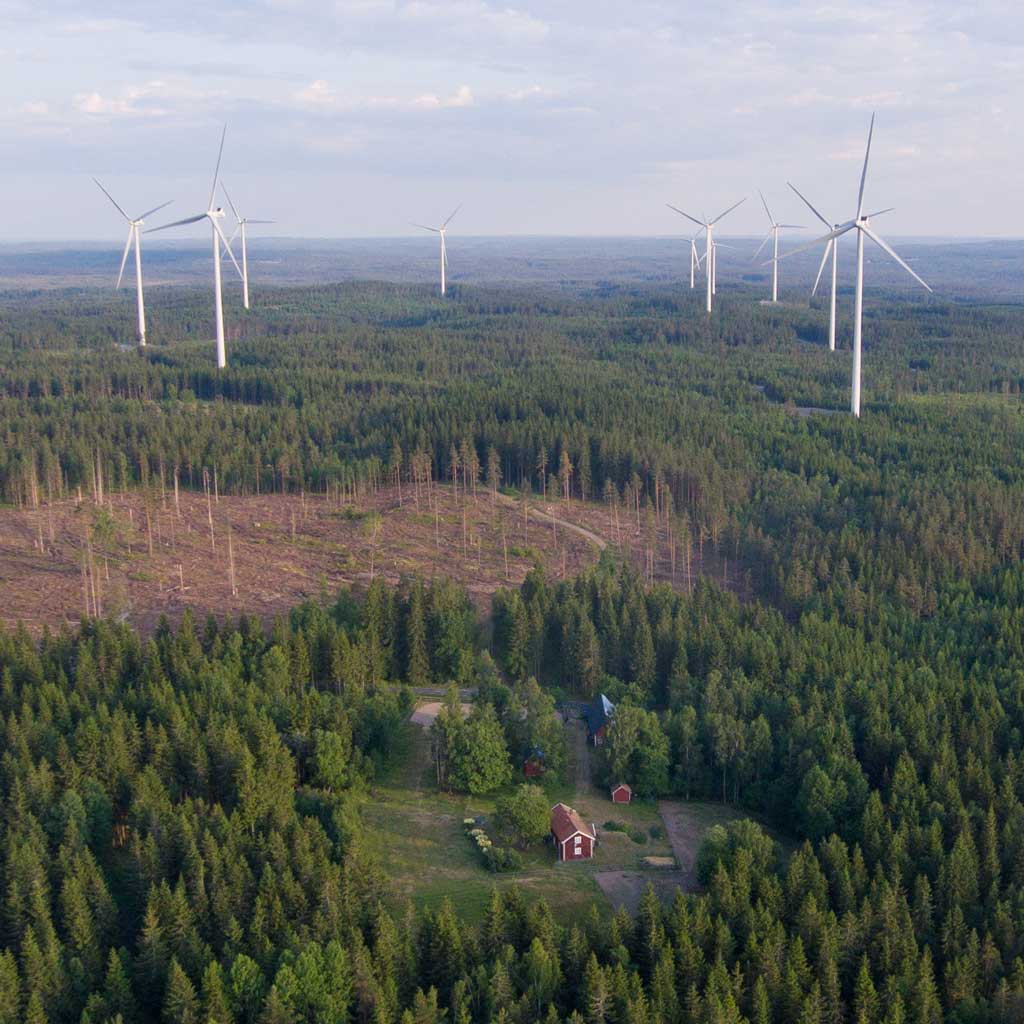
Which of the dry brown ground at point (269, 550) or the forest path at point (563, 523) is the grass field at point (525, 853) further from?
the forest path at point (563, 523)

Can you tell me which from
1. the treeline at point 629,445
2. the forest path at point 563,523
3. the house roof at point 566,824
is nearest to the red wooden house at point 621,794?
the house roof at point 566,824

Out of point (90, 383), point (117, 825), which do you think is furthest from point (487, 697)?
point (90, 383)

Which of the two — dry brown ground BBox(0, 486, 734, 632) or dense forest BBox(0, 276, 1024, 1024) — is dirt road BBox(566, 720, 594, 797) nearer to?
dense forest BBox(0, 276, 1024, 1024)

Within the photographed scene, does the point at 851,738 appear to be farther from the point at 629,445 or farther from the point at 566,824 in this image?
the point at 629,445

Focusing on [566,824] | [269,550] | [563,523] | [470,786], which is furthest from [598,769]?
[563,523]

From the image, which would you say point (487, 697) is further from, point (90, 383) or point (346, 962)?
point (90, 383)
